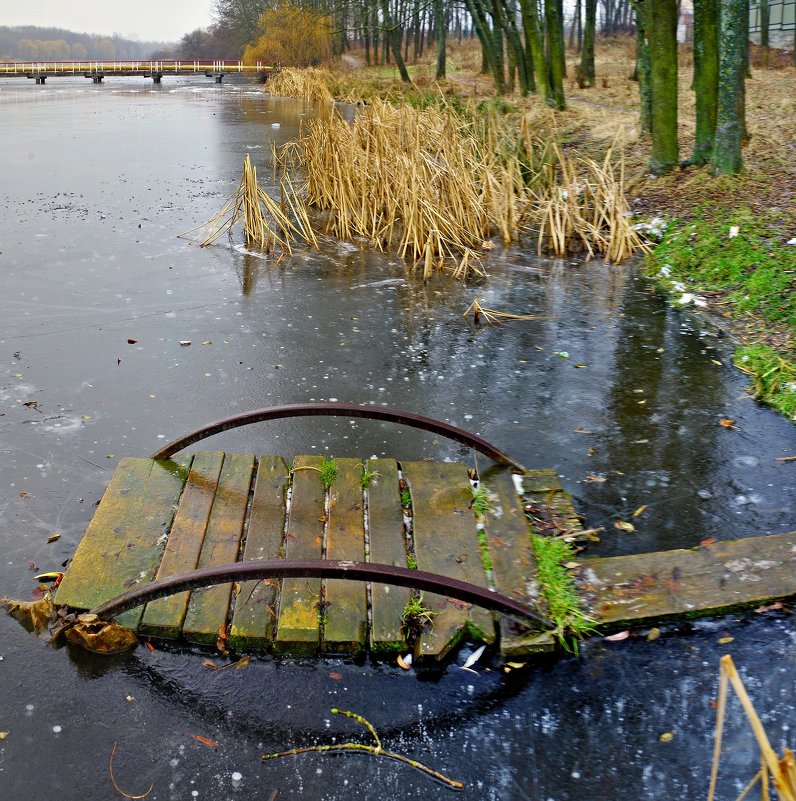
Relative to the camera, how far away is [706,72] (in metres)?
10.5

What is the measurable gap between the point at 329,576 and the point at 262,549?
647 millimetres

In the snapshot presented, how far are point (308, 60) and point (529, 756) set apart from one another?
50.8m

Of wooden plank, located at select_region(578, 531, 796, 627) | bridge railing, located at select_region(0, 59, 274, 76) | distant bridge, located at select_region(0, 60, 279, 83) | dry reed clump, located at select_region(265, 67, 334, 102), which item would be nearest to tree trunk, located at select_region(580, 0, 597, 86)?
dry reed clump, located at select_region(265, 67, 334, 102)

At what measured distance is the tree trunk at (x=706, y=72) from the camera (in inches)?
410

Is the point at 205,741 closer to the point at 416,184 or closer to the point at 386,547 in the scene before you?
the point at 386,547

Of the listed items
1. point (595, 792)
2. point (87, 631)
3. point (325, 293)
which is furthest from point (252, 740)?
point (325, 293)

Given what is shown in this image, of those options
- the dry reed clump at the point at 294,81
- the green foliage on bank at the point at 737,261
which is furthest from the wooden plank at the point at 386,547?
the dry reed clump at the point at 294,81

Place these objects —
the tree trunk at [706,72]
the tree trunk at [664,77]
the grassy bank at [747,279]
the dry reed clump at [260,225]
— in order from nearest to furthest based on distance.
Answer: the grassy bank at [747,279] → the dry reed clump at [260,225] → the tree trunk at [706,72] → the tree trunk at [664,77]

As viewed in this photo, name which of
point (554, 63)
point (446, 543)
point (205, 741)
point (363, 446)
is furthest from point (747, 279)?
point (554, 63)

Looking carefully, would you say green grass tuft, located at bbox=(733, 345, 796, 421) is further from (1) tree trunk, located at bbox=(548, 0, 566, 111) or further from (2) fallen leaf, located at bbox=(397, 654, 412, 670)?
(1) tree trunk, located at bbox=(548, 0, 566, 111)

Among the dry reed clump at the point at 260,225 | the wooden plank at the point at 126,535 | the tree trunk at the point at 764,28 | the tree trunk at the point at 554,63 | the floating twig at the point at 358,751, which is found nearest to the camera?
the floating twig at the point at 358,751

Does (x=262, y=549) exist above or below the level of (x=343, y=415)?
below

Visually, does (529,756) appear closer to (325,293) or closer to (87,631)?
(87,631)

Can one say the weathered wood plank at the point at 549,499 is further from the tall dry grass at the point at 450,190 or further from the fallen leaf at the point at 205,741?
the tall dry grass at the point at 450,190
